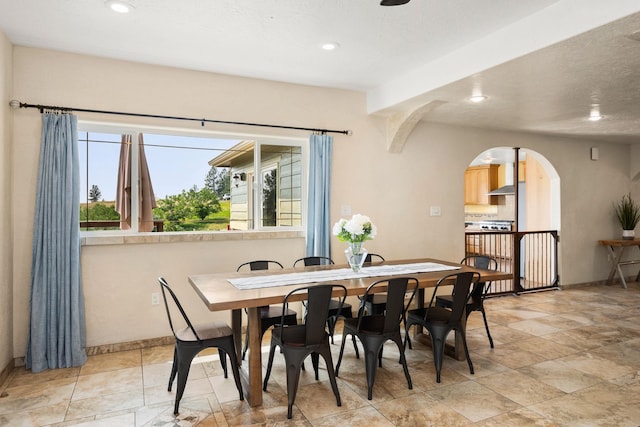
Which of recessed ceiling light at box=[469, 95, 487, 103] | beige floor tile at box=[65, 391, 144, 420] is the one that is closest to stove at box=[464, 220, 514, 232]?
recessed ceiling light at box=[469, 95, 487, 103]

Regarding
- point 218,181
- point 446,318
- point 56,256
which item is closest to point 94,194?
point 56,256

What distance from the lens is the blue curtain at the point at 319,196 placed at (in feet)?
14.6

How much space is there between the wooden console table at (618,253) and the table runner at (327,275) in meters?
4.48

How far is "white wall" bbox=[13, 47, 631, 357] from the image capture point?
3398 millimetres

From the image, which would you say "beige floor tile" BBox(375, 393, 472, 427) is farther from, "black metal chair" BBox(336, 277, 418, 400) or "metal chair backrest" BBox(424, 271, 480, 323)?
"metal chair backrest" BBox(424, 271, 480, 323)

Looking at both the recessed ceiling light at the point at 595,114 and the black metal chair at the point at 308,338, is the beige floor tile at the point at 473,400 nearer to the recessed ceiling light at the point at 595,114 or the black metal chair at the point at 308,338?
the black metal chair at the point at 308,338

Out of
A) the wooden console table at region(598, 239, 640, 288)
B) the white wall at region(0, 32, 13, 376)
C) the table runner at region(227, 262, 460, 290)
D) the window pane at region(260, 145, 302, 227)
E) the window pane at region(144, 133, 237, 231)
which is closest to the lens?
the table runner at region(227, 262, 460, 290)

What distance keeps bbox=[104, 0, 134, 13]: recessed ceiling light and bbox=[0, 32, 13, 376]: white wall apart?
103 cm

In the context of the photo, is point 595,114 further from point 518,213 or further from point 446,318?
point 446,318

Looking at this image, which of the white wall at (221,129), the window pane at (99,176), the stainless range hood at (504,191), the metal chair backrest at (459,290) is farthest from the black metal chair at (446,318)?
the stainless range hood at (504,191)

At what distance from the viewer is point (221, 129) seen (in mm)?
4086

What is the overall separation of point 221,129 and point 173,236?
113 cm

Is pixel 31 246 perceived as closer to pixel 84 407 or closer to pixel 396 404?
pixel 84 407

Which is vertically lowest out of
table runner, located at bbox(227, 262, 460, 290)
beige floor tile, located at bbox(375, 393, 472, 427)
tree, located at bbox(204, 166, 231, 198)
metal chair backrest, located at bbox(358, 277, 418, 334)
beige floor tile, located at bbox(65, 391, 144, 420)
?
beige floor tile, located at bbox(65, 391, 144, 420)
